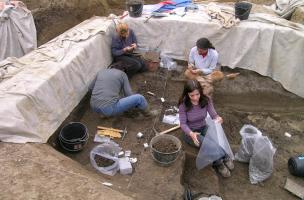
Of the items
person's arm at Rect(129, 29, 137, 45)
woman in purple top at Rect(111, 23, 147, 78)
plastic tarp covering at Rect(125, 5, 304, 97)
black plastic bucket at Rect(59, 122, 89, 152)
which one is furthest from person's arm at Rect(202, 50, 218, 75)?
black plastic bucket at Rect(59, 122, 89, 152)

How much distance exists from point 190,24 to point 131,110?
7.90 feet

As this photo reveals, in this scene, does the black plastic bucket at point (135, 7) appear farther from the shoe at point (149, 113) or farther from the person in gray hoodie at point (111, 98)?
the shoe at point (149, 113)

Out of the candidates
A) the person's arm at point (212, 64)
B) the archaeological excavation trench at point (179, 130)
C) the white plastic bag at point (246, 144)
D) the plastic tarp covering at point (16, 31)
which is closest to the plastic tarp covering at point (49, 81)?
the archaeological excavation trench at point (179, 130)

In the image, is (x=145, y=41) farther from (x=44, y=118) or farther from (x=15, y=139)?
(x=15, y=139)

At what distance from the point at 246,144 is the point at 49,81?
11.0 feet

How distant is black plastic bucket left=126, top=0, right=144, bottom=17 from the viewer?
286 inches

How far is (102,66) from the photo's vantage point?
275 inches

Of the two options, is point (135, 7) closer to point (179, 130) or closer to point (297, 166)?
point (179, 130)

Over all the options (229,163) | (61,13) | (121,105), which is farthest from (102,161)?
(61,13)

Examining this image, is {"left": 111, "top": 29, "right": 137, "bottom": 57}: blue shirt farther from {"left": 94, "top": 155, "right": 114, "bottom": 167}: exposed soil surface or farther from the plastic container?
the plastic container

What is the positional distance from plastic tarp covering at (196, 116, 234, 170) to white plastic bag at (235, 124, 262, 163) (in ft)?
1.67

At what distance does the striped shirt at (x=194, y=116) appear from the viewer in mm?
4844

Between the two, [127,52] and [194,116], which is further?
[127,52]

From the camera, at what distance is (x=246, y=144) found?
5223mm
